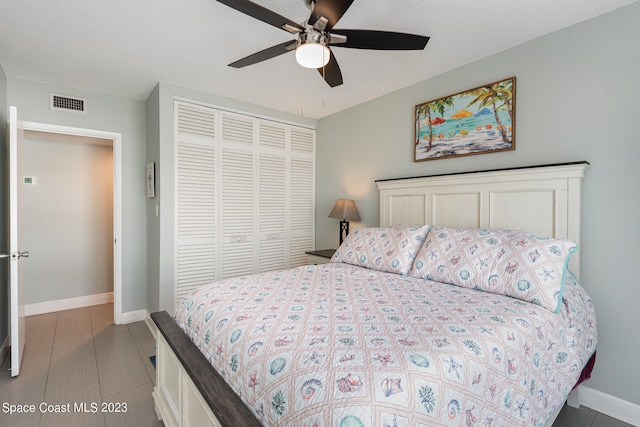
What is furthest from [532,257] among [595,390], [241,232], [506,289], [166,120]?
[166,120]

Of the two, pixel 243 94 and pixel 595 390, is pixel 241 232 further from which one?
pixel 595 390

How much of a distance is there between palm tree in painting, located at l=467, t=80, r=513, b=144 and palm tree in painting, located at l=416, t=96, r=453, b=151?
0.25m

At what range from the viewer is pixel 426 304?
156 centimetres

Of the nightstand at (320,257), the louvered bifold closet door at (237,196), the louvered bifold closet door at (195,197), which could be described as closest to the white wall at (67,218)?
the louvered bifold closet door at (195,197)

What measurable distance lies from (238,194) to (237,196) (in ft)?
0.09

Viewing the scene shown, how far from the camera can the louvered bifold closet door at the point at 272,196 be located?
3789 millimetres

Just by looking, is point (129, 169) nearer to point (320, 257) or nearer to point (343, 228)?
point (320, 257)

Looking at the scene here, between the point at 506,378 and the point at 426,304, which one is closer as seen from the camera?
the point at 506,378

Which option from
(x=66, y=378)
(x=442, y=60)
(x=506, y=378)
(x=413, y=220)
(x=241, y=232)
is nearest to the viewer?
(x=506, y=378)

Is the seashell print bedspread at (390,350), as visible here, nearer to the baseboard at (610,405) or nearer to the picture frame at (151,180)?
→ the baseboard at (610,405)

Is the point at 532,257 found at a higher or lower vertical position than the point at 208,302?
higher

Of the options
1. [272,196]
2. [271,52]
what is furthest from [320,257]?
[271,52]

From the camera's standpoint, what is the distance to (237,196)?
141 inches

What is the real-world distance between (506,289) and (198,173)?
2938mm
